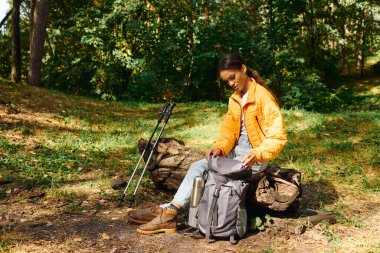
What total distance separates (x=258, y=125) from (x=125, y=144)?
5.29 m

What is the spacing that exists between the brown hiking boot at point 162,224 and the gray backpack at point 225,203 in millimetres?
396

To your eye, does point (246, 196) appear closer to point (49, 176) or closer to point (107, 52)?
point (49, 176)

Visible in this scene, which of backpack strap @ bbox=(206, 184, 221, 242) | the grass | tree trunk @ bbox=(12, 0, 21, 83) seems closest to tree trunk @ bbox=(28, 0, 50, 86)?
tree trunk @ bbox=(12, 0, 21, 83)

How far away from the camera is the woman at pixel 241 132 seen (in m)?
4.27

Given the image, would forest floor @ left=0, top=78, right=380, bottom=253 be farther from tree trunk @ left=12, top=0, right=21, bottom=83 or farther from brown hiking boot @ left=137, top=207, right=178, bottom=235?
tree trunk @ left=12, top=0, right=21, bottom=83

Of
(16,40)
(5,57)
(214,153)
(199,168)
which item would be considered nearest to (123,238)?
(199,168)

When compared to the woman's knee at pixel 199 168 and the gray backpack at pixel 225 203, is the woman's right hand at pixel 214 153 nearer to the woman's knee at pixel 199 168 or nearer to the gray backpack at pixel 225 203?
the woman's knee at pixel 199 168

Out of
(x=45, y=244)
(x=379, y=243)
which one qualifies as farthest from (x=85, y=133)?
(x=379, y=243)

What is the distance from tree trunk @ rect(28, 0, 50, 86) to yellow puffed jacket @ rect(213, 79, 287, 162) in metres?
12.9

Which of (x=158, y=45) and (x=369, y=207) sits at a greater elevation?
(x=158, y=45)

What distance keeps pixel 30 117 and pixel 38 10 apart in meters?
6.91

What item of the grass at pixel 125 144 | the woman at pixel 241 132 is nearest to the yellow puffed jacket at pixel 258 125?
the woman at pixel 241 132

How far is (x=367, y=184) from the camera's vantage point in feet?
20.0

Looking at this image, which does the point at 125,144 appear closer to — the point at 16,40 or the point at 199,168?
the point at 199,168
